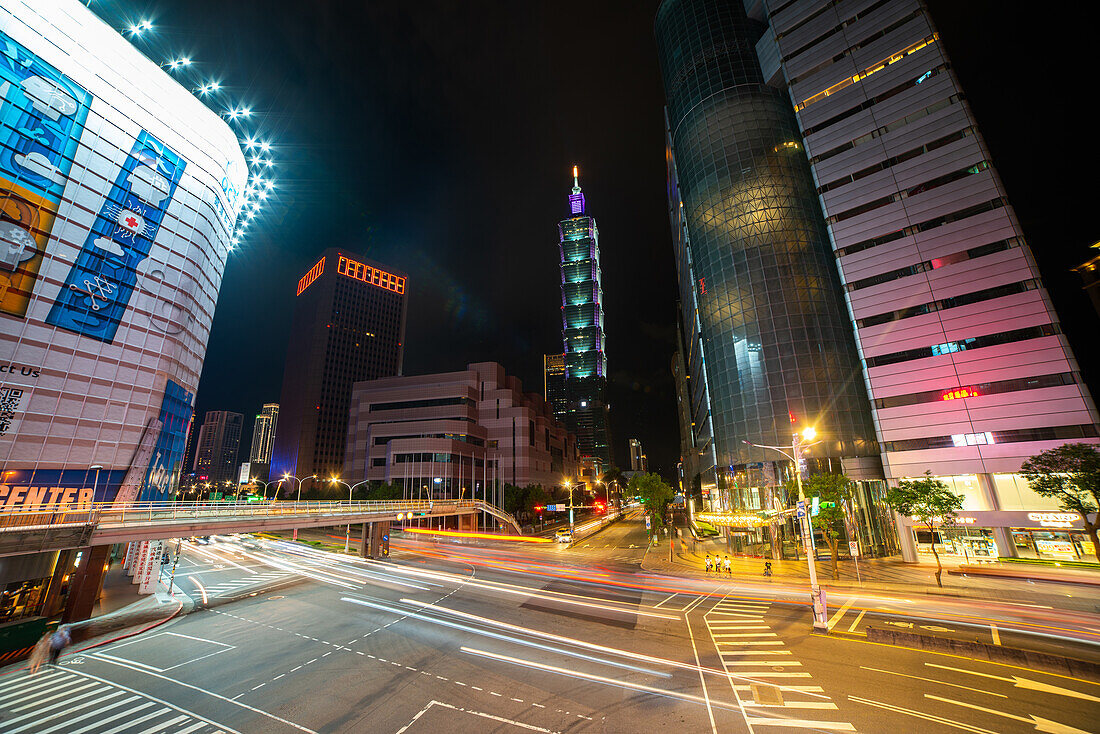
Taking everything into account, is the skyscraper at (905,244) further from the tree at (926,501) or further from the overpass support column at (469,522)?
the overpass support column at (469,522)

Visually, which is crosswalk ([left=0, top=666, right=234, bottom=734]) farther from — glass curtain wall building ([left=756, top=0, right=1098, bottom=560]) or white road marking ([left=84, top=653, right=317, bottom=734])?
glass curtain wall building ([left=756, top=0, right=1098, bottom=560])

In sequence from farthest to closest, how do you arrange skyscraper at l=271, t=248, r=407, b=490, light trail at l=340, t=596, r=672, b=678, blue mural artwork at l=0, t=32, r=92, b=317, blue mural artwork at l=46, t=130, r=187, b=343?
skyscraper at l=271, t=248, r=407, b=490 → blue mural artwork at l=46, t=130, r=187, b=343 → blue mural artwork at l=0, t=32, r=92, b=317 → light trail at l=340, t=596, r=672, b=678

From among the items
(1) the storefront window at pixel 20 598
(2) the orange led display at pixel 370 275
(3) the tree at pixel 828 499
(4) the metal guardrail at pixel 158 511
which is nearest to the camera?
(4) the metal guardrail at pixel 158 511

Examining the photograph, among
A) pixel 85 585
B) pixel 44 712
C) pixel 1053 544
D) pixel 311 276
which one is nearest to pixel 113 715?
pixel 44 712

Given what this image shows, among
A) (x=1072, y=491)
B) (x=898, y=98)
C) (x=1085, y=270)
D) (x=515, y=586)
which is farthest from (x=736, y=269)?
(x=515, y=586)

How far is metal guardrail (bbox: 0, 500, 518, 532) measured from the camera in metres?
20.5

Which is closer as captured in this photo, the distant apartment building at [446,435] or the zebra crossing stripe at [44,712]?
the zebra crossing stripe at [44,712]

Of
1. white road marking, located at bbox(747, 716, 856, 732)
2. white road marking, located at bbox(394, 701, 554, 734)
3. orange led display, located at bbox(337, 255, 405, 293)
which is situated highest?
orange led display, located at bbox(337, 255, 405, 293)

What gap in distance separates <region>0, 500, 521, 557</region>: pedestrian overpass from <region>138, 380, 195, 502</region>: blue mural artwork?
52.3 ft

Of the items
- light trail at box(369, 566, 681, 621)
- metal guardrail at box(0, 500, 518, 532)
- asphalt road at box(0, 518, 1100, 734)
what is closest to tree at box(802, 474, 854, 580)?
asphalt road at box(0, 518, 1100, 734)

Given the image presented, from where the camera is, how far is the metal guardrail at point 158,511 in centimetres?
2052

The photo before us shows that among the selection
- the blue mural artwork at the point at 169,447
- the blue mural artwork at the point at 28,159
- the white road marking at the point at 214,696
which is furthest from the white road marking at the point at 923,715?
the blue mural artwork at the point at 169,447

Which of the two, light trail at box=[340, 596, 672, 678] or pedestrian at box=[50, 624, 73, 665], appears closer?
light trail at box=[340, 596, 672, 678]

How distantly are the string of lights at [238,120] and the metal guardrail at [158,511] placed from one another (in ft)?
140
